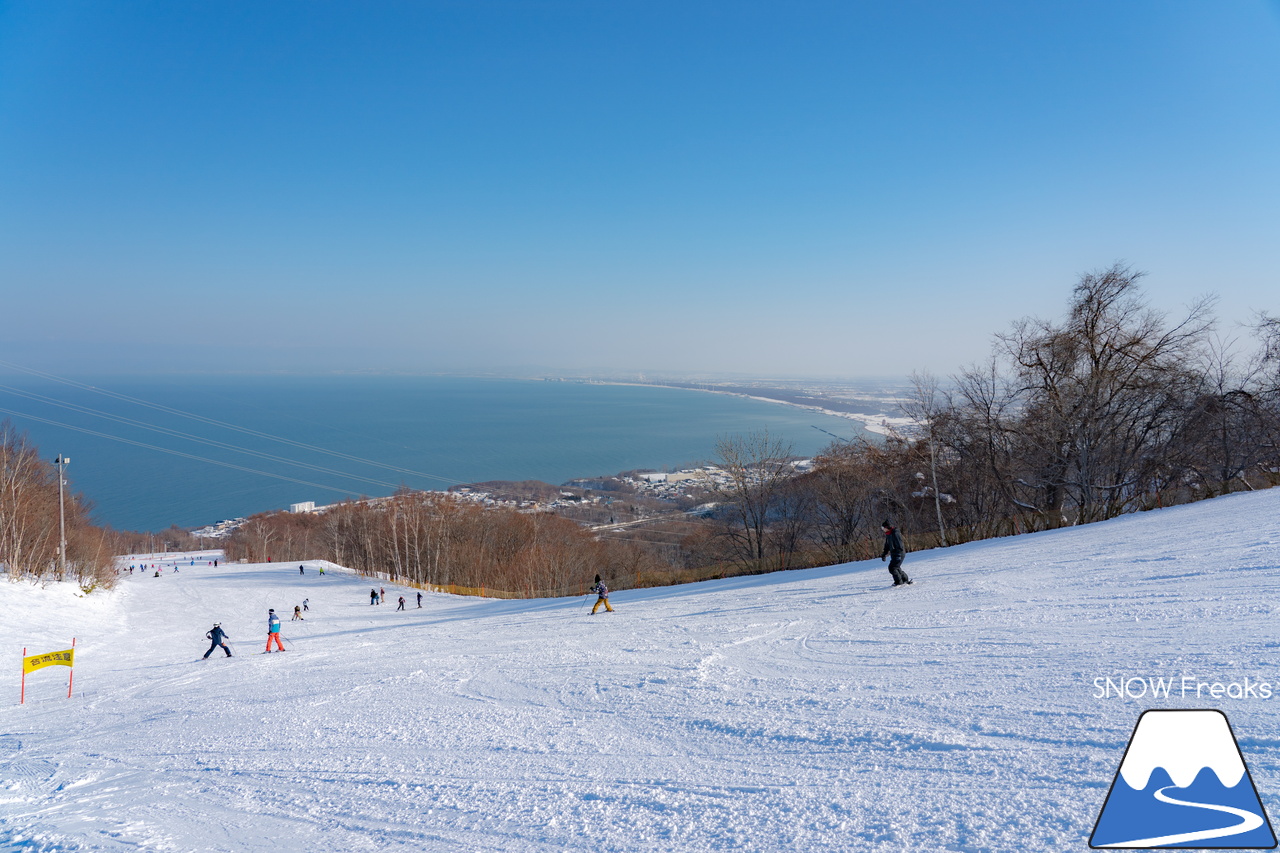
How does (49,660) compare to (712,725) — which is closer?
(712,725)

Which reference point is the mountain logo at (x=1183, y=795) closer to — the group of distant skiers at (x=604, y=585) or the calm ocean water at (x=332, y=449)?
the group of distant skiers at (x=604, y=585)

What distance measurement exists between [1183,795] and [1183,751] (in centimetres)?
29

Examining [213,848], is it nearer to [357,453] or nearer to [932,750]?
[932,750]

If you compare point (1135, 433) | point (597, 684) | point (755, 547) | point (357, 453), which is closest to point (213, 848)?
point (597, 684)

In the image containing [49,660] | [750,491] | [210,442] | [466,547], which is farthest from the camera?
[210,442]

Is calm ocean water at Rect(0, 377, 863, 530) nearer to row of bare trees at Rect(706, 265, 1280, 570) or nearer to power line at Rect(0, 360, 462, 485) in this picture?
power line at Rect(0, 360, 462, 485)

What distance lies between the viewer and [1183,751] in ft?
10.6

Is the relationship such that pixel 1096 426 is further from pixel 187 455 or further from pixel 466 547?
pixel 187 455

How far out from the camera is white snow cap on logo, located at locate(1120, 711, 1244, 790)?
3.16m
